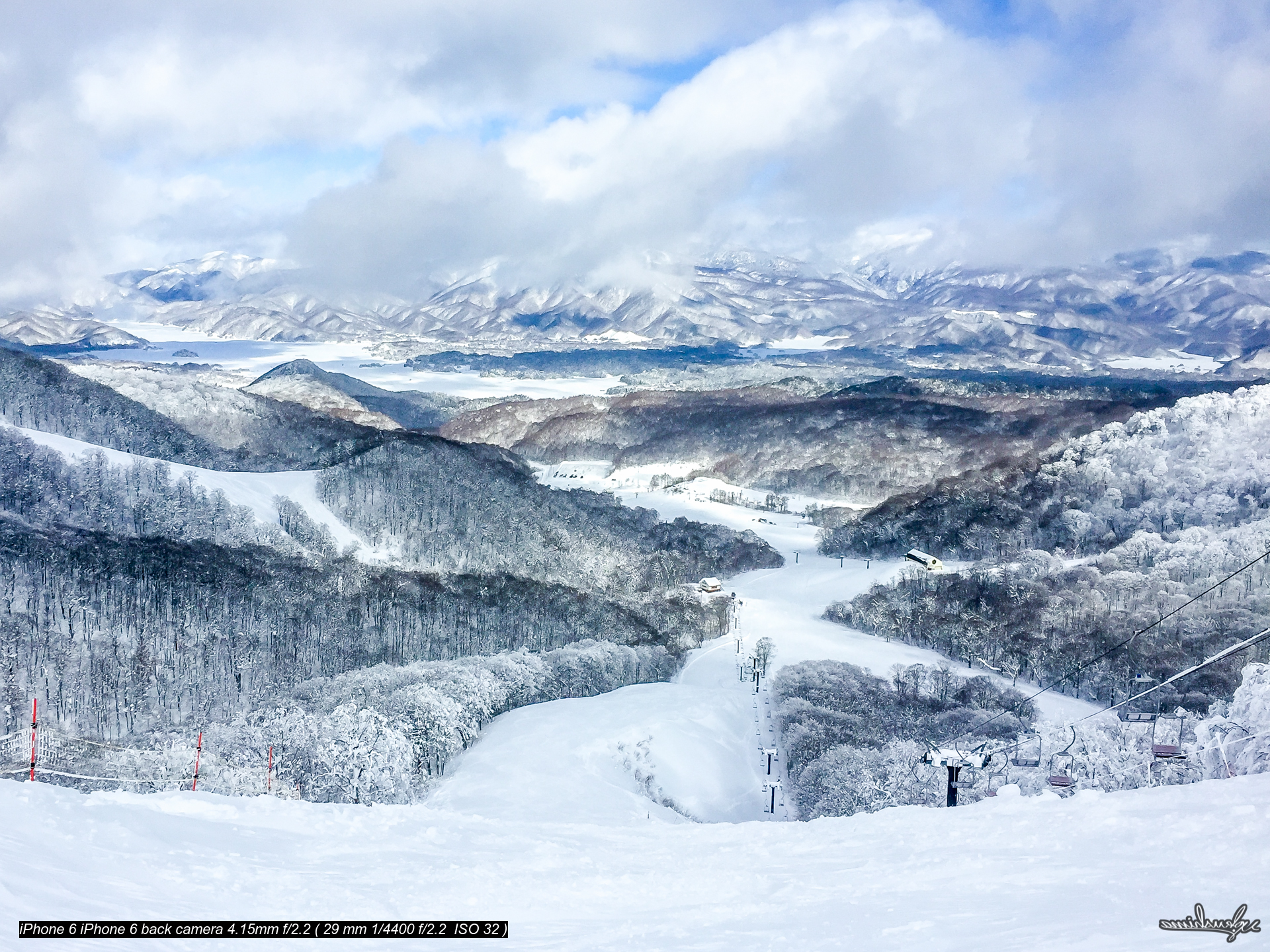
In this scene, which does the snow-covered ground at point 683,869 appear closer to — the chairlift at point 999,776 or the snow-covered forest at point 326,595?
the chairlift at point 999,776

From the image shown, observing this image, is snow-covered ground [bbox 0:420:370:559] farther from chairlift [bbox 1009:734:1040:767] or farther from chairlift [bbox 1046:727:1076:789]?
chairlift [bbox 1046:727:1076:789]

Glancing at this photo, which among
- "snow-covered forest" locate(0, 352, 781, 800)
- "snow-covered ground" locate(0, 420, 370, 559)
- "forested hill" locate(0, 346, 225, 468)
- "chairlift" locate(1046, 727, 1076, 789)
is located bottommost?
"chairlift" locate(1046, 727, 1076, 789)

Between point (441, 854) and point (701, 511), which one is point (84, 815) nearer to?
point (441, 854)

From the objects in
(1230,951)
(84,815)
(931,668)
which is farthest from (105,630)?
(1230,951)

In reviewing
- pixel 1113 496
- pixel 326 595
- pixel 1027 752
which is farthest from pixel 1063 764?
pixel 1113 496

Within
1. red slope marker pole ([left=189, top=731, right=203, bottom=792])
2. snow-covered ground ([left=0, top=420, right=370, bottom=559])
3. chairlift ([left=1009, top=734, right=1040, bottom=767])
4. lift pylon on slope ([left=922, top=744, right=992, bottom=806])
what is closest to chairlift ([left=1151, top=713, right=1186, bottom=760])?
chairlift ([left=1009, top=734, right=1040, bottom=767])

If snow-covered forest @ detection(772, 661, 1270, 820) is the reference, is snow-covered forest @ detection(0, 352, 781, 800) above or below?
above
